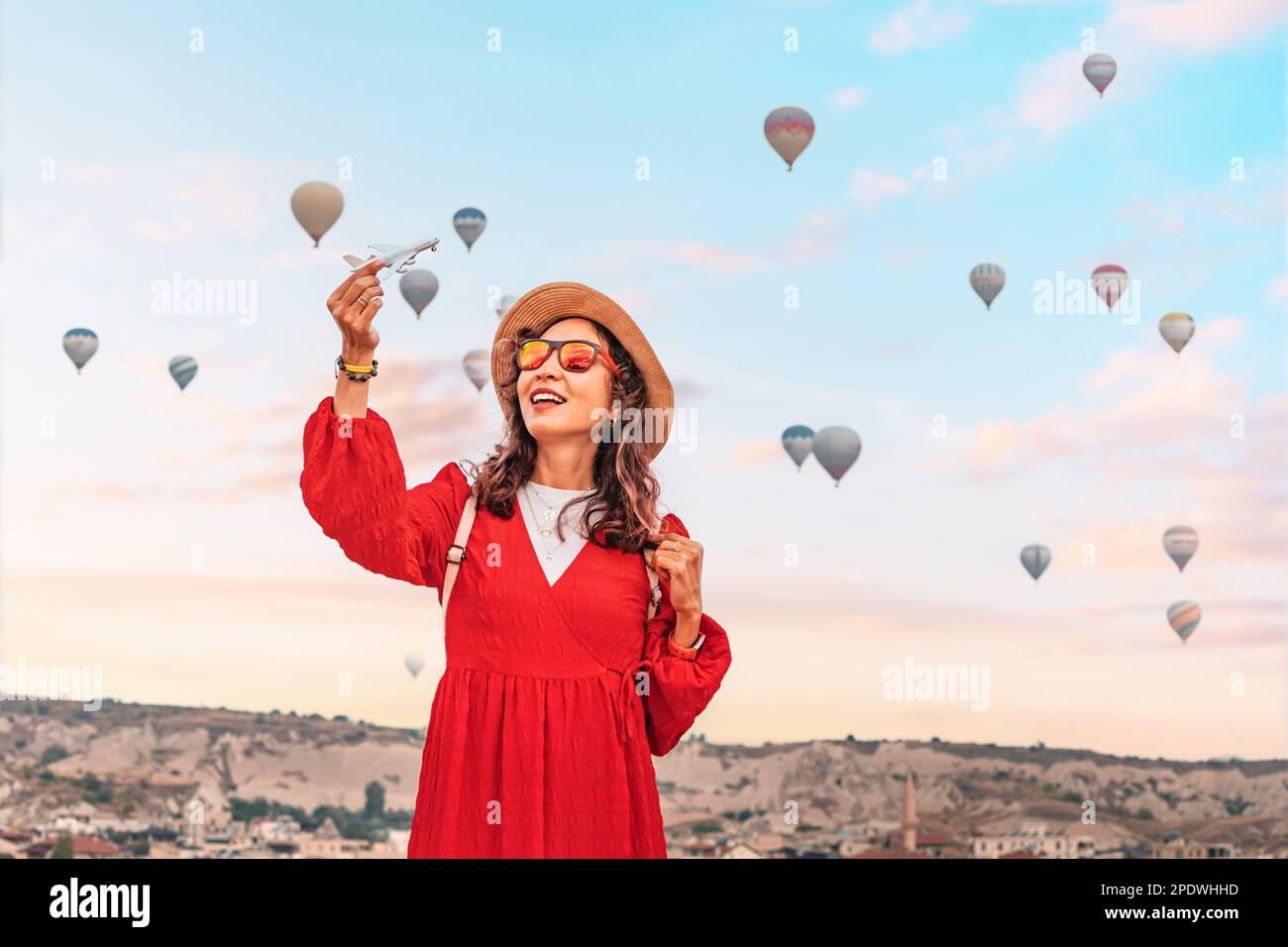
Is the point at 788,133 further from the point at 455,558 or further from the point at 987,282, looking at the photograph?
the point at 455,558

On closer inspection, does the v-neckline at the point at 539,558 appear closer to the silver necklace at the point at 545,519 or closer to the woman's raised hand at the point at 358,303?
the silver necklace at the point at 545,519

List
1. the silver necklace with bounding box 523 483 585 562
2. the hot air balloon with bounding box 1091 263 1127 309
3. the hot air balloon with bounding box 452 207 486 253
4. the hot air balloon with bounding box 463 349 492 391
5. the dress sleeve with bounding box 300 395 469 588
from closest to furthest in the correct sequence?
the dress sleeve with bounding box 300 395 469 588, the silver necklace with bounding box 523 483 585 562, the hot air balloon with bounding box 463 349 492 391, the hot air balloon with bounding box 452 207 486 253, the hot air balloon with bounding box 1091 263 1127 309

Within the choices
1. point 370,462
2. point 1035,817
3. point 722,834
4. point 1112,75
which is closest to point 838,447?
point 1112,75

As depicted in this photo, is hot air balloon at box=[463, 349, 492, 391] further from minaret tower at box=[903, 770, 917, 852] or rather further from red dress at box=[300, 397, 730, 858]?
minaret tower at box=[903, 770, 917, 852]

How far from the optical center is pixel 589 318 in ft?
22.6

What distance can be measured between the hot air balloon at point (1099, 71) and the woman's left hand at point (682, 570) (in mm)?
36944

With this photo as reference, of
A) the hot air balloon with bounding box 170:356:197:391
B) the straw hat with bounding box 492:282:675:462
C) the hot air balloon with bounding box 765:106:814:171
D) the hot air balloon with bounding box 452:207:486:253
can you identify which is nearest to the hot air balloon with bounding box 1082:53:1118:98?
the hot air balloon with bounding box 765:106:814:171

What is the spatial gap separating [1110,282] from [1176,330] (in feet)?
10.9

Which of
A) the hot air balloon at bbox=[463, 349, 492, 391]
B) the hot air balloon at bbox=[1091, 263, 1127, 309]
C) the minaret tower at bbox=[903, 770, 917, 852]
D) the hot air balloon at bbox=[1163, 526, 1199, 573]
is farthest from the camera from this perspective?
the minaret tower at bbox=[903, 770, 917, 852]

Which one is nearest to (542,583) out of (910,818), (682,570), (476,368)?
(682,570)

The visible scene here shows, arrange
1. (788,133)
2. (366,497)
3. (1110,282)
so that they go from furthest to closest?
(1110,282) < (788,133) < (366,497)

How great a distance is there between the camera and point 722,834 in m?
54.2

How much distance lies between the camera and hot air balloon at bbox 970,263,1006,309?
4109cm

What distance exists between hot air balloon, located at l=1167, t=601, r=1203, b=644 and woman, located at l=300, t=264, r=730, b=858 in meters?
40.4
